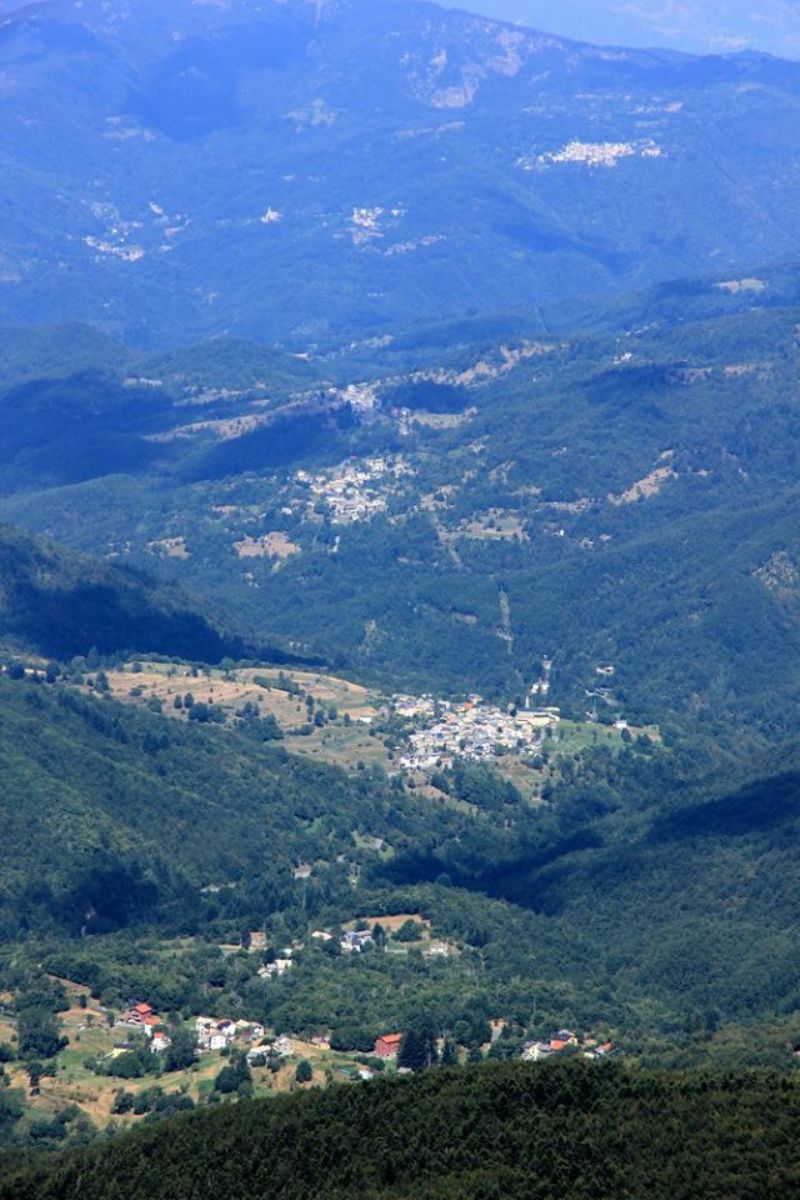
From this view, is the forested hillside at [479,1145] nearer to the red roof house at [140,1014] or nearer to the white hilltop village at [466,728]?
the red roof house at [140,1014]

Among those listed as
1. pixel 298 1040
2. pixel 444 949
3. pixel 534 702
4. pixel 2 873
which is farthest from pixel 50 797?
pixel 534 702

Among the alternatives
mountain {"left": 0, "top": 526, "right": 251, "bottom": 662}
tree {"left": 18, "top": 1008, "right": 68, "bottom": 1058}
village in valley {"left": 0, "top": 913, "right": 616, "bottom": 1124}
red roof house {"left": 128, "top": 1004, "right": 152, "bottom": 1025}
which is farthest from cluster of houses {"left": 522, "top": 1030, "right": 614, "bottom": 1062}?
mountain {"left": 0, "top": 526, "right": 251, "bottom": 662}

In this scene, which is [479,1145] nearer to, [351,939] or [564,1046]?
[564,1046]

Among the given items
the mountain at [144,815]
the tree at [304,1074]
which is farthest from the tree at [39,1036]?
the tree at [304,1074]

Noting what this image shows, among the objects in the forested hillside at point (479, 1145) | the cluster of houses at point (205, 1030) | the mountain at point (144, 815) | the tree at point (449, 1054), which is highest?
the forested hillside at point (479, 1145)

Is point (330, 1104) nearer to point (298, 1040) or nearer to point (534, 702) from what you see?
point (298, 1040)

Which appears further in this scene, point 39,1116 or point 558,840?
point 558,840
